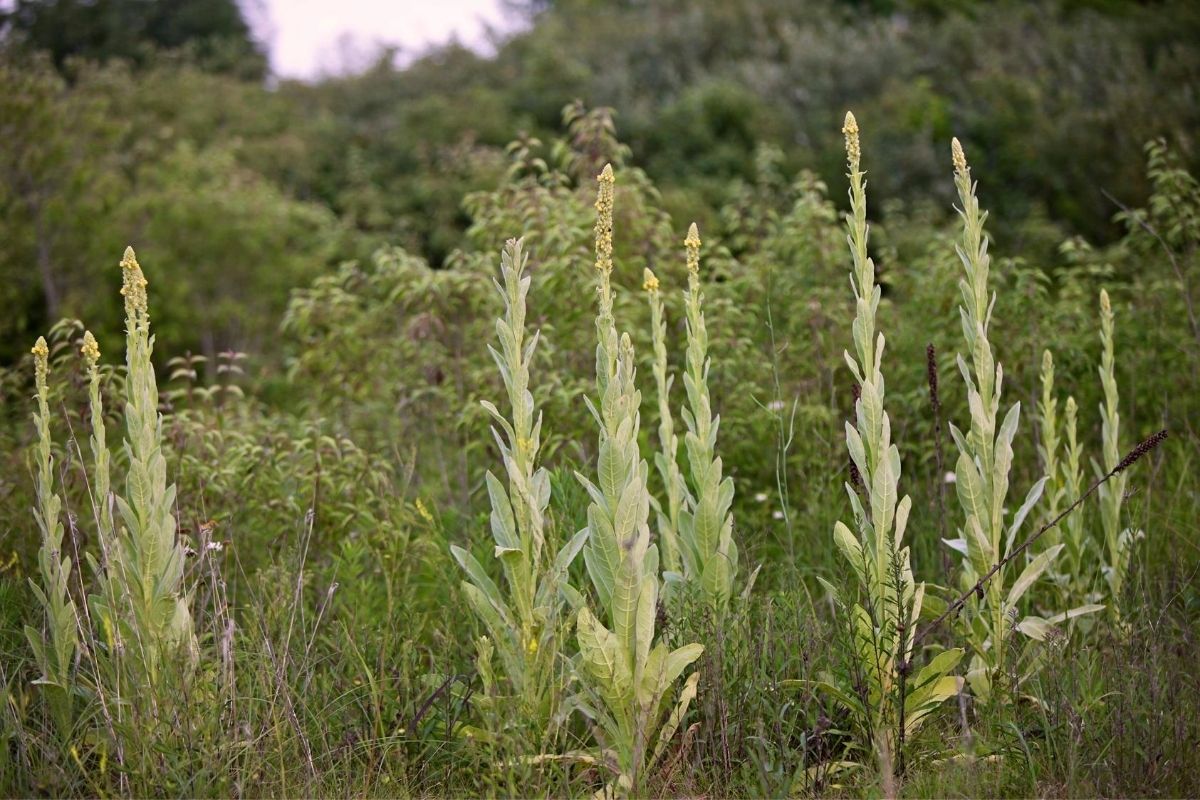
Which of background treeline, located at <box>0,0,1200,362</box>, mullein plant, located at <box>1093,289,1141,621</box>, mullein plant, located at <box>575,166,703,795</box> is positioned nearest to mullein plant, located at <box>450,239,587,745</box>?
mullein plant, located at <box>575,166,703,795</box>

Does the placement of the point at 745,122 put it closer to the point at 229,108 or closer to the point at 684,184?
the point at 684,184

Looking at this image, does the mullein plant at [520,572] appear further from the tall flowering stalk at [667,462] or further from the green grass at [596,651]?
the tall flowering stalk at [667,462]

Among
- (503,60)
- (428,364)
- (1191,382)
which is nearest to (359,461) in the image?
(428,364)

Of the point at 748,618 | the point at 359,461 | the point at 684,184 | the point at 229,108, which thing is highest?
the point at 229,108

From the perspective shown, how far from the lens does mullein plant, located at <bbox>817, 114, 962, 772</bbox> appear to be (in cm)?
287

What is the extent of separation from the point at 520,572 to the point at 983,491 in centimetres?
135

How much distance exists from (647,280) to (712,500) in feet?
2.17

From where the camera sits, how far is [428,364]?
19.5 ft

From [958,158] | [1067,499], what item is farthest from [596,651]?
[1067,499]

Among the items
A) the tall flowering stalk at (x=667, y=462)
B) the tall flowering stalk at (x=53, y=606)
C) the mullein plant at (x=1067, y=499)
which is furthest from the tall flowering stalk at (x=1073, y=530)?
the tall flowering stalk at (x=53, y=606)

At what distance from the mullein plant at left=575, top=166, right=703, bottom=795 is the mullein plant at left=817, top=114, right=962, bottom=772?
46 cm

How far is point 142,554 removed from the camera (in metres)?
2.87

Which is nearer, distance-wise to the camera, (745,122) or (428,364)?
(428,364)

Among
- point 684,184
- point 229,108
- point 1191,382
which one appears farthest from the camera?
point 229,108
